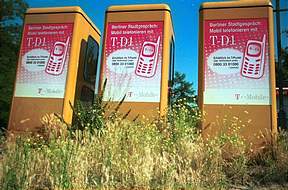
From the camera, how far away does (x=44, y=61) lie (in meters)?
8.39

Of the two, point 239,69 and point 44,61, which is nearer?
point 239,69

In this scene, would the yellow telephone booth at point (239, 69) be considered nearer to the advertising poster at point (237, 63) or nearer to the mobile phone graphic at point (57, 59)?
the advertising poster at point (237, 63)

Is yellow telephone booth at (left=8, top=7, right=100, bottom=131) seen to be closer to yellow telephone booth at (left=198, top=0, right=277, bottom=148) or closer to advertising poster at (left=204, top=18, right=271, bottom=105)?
yellow telephone booth at (left=198, top=0, right=277, bottom=148)

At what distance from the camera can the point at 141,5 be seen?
27.4ft

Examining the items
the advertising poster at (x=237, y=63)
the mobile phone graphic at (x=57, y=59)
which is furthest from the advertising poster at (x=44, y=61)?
the advertising poster at (x=237, y=63)

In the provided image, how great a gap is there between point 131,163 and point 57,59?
15.8ft

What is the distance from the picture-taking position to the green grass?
4016 millimetres

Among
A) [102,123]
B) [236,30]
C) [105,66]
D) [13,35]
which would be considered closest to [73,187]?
[102,123]

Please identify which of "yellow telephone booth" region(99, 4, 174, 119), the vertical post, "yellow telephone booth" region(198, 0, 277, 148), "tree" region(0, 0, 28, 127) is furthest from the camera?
"tree" region(0, 0, 28, 127)

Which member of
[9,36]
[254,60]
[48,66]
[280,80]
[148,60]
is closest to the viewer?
[254,60]

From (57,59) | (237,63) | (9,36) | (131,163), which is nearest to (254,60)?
(237,63)

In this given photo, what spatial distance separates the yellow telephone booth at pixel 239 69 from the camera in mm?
6965

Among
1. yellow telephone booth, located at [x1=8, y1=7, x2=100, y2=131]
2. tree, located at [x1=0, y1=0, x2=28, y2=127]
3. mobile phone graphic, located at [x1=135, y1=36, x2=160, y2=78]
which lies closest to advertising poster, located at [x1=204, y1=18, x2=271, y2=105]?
mobile phone graphic, located at [x1=135, y1=36, x2=160, y2=78]

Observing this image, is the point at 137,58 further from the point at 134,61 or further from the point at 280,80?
the point at 280,80
